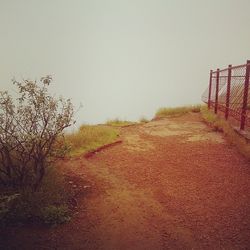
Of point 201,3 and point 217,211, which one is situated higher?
point 201,3

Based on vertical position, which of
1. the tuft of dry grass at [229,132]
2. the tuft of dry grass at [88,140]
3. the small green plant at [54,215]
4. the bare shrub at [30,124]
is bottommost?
the small green plant at [54,215]

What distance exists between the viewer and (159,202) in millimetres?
4598

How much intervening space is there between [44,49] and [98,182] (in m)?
184

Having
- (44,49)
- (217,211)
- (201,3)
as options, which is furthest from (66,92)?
(217,211)

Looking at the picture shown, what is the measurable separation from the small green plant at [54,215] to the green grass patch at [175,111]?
32.1 ft

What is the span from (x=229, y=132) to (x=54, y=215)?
598 cm

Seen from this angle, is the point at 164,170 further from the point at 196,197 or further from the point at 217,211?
the point at 217,211

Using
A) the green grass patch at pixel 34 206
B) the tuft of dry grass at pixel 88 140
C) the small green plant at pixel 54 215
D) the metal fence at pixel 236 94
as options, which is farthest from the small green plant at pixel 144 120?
the small green plant at pixel 54 215

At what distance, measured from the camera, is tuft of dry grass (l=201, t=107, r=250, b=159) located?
267 inches

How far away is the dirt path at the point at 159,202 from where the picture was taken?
3.64m

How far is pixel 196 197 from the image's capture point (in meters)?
4.70

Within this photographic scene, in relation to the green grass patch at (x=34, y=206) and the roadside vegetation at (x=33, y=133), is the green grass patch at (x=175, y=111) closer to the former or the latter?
the roadside vegetation at (x=33, y=133)

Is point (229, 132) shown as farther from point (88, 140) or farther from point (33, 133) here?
point (33, 133)

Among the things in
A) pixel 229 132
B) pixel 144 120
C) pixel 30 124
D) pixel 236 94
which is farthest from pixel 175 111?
pixel 30 124
